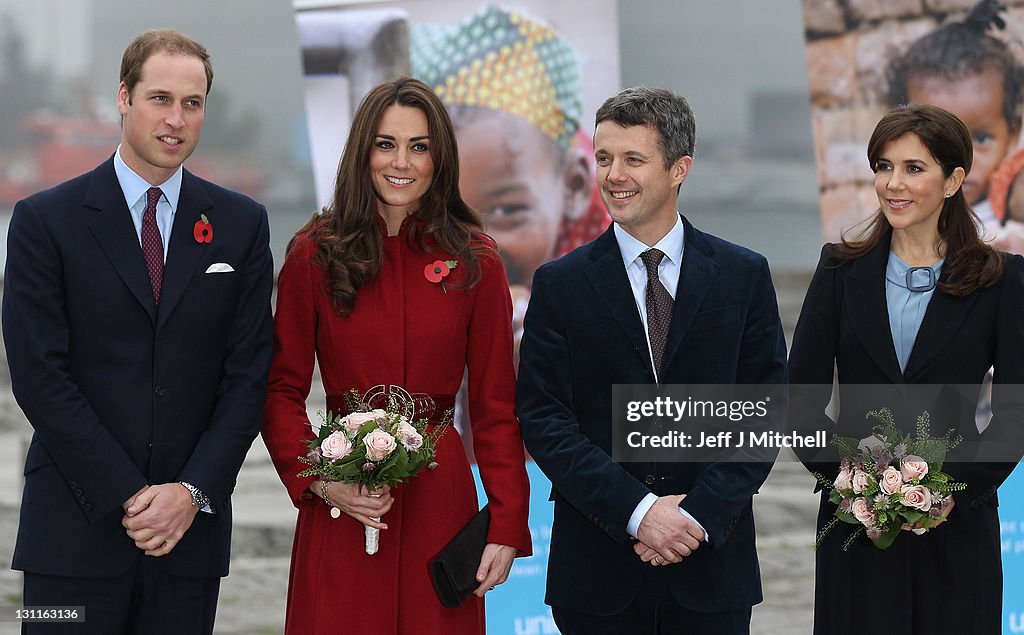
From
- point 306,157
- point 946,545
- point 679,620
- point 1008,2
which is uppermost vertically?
point 1008,2

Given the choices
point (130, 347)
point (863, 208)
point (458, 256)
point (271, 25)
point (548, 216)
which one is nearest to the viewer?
point (130, 347)

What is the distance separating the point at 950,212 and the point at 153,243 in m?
2.47

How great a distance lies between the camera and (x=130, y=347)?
3.42m

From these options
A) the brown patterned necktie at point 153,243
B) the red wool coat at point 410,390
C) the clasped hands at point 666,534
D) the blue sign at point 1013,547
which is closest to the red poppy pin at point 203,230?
the brown patterned necktie at point 153,243

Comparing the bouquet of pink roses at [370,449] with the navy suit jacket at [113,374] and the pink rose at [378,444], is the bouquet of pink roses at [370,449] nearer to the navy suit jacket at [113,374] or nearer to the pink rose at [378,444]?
the pink rose at [378,444]

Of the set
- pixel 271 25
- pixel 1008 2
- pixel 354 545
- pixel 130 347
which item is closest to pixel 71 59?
pixel 271 25

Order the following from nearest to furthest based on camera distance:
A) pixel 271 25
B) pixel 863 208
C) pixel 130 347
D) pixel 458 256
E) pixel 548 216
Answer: pixel 130 347 < pixel 458 256 < pixel 548 216 < pixel 863 208 < pixel 271 25

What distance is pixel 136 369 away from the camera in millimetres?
3424

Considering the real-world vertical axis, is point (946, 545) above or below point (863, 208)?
below

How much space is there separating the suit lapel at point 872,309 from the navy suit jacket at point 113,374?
184 centimetres

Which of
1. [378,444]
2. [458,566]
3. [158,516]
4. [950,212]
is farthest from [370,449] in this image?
[950,212]

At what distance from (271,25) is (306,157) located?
0.75 m

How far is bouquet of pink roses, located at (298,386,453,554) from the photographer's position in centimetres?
324

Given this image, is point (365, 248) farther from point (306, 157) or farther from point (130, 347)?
point (306, 157)
